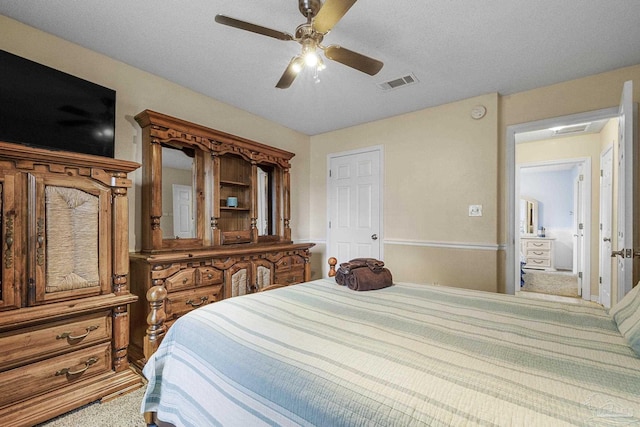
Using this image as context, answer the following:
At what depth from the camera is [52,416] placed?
164 centimetres

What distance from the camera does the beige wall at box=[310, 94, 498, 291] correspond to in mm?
3074

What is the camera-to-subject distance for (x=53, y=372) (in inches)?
67.0

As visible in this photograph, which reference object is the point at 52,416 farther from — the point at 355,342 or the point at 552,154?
the point at 552,154

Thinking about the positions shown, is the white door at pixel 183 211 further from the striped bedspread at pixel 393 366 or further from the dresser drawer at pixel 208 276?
the striped bedspread at pixel 393 366

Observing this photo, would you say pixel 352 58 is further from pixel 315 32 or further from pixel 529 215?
pixel 529 215

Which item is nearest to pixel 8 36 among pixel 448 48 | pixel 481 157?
pixel 448 48

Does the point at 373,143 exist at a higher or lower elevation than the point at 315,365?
higher

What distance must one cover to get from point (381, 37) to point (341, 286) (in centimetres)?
179

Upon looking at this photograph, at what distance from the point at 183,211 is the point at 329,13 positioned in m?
2.08

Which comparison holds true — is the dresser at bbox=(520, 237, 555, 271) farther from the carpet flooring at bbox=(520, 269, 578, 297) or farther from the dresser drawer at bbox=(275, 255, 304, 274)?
the dresser drawer at bbox=(275, 255, 304, 274)

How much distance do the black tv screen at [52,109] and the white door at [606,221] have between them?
5163 mm

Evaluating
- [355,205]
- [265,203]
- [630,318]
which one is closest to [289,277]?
[265,203]

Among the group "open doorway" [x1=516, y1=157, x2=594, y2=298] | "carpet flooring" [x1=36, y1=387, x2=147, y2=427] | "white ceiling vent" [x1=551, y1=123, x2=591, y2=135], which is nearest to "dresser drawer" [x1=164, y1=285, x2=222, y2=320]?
"carpet flooring" [x1=36, y1=387, x2=147, y2=427]

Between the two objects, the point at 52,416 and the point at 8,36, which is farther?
the point at 8,36
